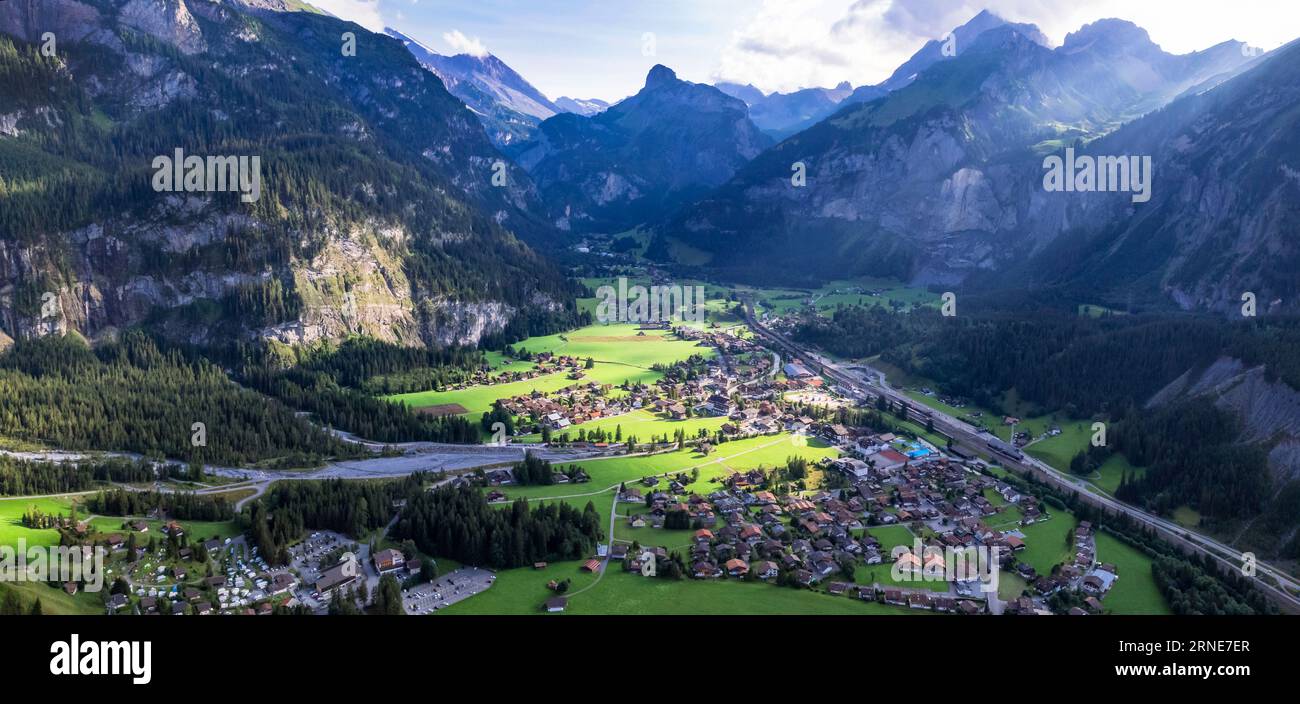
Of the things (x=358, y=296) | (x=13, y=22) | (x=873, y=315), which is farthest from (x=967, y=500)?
(x=13, y=22)

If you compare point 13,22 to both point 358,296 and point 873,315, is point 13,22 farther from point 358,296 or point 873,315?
point 873,315

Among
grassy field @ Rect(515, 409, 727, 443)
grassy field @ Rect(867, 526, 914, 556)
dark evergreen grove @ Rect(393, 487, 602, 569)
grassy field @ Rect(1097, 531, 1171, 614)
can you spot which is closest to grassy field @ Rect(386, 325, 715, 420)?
grassy field @ Rect(515, 409, 727, 443)

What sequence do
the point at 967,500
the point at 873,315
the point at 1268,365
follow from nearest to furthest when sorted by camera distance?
the point at 967,500 → the point at 1268,365 → the point at 873,315

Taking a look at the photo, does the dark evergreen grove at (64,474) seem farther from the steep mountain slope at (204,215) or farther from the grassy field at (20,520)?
the steep mountain slope at (204,215)

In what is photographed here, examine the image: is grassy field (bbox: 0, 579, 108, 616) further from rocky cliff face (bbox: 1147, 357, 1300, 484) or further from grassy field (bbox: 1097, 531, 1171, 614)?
rocky cliff face (bbox: 1147, 357, 1300, 484)

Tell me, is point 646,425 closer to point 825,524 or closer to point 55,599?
point 825,524

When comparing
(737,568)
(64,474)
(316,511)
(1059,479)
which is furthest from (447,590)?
(1059,479)
